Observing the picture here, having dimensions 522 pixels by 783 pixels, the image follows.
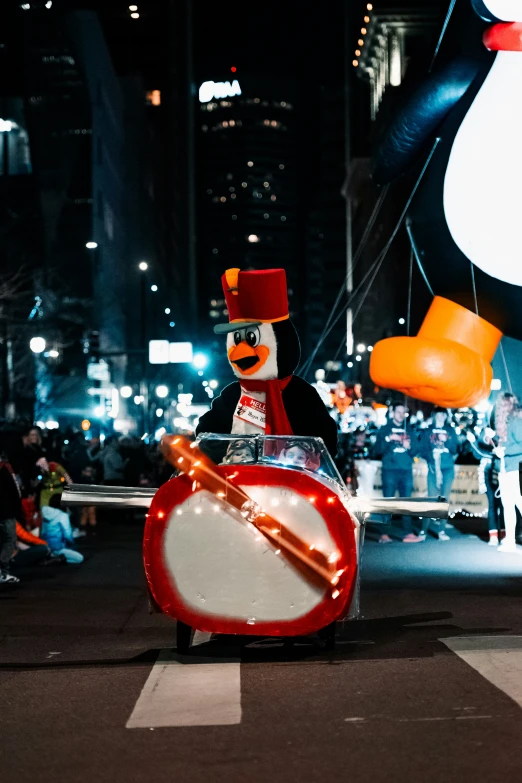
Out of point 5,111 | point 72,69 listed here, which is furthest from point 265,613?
point 72,69

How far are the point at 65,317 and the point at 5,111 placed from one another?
50.5ft

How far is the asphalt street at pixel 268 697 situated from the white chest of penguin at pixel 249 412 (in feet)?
5.54

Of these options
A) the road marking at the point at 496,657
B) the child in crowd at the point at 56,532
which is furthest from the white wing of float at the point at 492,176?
the child in crowd at the point at 56,532

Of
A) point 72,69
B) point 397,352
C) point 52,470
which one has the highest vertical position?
point 72,69

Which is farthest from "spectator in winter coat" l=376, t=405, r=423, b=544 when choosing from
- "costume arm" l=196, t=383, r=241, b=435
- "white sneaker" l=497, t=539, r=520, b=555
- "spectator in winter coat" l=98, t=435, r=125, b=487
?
"spectator in winter coat" l=98, t=435, r=125, b=487

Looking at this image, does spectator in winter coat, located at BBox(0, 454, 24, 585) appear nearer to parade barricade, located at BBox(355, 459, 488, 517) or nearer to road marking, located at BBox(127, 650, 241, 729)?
road marking, located at BBox(127, 650, 241, 729)

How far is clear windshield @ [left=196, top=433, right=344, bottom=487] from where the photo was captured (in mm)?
7980

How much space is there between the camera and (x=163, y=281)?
325ft

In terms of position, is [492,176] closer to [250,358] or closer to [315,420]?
[250,358]

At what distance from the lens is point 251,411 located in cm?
988

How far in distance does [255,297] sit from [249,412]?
95 centimetres

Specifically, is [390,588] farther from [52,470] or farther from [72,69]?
[72,69]

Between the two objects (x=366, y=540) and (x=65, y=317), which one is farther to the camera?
(x=65, y=317)

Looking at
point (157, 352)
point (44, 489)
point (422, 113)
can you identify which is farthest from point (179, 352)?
point (422, 113)
